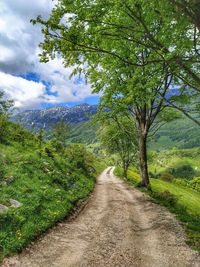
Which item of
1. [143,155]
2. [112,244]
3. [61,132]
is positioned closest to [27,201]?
[112,244]

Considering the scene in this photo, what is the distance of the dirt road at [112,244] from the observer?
41.2 feet

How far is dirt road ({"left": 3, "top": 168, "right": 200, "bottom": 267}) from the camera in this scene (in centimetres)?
1257

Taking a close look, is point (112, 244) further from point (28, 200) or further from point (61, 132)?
point (61, 132)

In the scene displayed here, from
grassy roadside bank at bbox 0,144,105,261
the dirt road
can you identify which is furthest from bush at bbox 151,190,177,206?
grassy roadside bank at bbox 0,144,105,261

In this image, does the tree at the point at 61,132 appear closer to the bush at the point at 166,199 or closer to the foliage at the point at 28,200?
the foliage at the point at 28,200

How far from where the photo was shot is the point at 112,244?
15.1m

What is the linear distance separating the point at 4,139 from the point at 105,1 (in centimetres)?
2361

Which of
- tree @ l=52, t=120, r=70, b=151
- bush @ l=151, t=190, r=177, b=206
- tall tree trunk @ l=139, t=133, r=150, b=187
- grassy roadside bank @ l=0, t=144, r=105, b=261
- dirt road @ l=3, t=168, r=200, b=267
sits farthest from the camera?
tree @ l=52, t=120, r=70, b=151

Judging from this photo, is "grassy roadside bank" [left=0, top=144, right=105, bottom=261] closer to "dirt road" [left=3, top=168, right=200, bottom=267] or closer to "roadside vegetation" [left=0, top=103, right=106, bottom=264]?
"roadside vegetation" [left=0, top=103, right=106, bottom=264]

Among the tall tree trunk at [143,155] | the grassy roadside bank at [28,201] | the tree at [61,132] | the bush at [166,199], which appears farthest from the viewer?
the tree at [61,132]

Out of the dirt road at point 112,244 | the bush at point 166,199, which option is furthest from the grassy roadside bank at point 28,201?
the bush at point 166,199

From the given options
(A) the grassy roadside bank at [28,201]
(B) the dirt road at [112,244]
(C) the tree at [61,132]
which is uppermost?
(C) the tree at [61,132]

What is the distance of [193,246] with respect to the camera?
1534cm

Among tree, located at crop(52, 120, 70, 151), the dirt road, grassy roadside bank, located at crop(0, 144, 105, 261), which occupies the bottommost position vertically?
the dirt road
